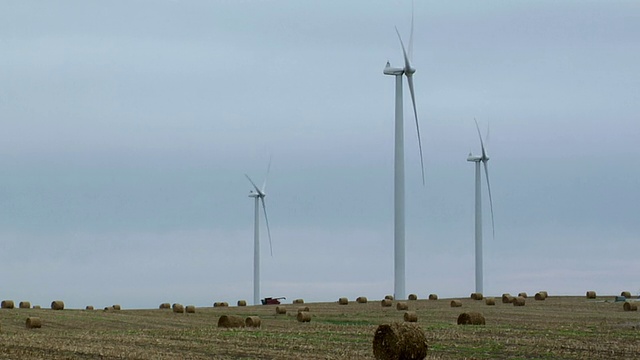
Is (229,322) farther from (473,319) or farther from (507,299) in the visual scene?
(507,299)

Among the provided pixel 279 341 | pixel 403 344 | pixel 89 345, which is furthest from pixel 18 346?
pixel 403 344

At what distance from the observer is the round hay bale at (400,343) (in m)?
32.0

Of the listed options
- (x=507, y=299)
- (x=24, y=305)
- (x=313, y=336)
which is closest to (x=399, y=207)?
(x=507, y=299)

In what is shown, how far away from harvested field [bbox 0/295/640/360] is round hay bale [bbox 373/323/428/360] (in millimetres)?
825

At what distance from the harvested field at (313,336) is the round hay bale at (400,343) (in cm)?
82

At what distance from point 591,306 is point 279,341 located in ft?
114

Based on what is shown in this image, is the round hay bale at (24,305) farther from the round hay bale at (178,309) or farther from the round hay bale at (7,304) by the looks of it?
the round hay bale at (178,309)

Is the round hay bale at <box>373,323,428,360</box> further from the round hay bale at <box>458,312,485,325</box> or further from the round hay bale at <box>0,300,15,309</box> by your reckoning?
the round hay bale at <box>0,300,15,309</box>

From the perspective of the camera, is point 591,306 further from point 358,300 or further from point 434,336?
point 434,336

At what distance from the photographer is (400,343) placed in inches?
1259

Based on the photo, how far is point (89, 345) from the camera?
1422 inches

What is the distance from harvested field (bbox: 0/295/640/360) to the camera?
33.8 meters

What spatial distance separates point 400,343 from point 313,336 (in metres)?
10.2

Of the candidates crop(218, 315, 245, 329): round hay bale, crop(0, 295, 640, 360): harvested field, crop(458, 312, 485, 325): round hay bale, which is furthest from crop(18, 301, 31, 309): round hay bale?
crop(458, 312, 485, 325): round hay bale
